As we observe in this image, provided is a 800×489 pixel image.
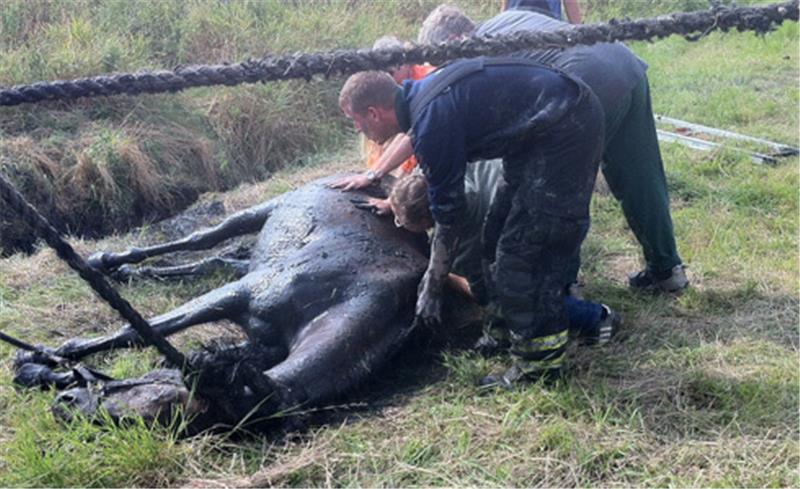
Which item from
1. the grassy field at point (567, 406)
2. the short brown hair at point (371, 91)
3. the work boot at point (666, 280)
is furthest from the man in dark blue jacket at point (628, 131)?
the short brown hair at point (371, 91)

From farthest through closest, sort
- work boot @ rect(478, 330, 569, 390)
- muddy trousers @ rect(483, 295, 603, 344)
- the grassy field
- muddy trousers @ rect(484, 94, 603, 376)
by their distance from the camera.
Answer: muddy trousers @ rect(483, 295, 603, 344) < work boot @ rect(478, 330, 569, 390) < muddy trousers @ rect(484, 94, 603, 376) < the grassy field

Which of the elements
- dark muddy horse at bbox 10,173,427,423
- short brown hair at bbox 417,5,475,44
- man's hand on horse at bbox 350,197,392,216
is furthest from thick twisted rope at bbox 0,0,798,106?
short brown hair at bbox 417,5,475,44

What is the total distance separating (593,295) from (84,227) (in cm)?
403

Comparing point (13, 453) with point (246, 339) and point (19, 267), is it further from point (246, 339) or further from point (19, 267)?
point (19, 267)

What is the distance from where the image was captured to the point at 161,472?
10.2ft

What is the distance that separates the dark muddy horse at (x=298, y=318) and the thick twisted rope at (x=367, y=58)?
104cm

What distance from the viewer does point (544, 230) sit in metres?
3.61

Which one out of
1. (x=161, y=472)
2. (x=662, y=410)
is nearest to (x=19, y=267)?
(x=161, y=472)

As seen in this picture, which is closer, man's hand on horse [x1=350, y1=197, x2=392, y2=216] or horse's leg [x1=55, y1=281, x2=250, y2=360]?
horse's leg [x1=55, y1=281, x2=250, y2=360]

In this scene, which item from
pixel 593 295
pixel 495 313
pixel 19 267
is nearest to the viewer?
pixel 495 313

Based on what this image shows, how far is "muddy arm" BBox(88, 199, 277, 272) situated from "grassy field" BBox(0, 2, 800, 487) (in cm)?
19

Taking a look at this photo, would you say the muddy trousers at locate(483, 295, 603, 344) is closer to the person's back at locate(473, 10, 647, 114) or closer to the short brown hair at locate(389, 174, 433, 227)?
the short brown hair at locate(389, 174, 433, 227)

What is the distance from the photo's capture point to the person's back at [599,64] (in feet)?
13.4

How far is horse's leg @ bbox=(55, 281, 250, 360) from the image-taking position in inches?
162
